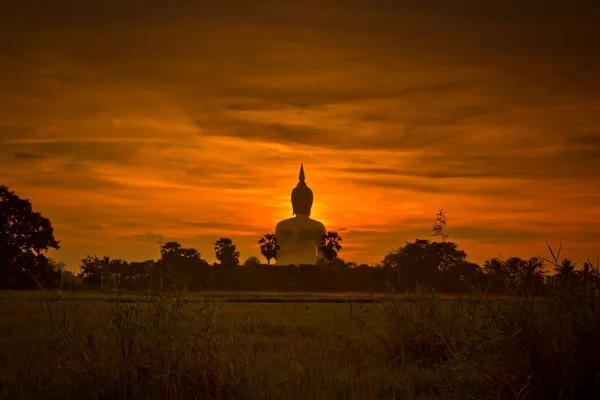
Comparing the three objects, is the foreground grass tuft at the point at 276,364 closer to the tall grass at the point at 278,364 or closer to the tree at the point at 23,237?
the tall grass at the point at 278,364

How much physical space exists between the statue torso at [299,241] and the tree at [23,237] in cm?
5055

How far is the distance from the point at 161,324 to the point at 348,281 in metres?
46.4

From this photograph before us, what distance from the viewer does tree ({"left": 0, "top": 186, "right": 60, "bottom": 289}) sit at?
3603 cm

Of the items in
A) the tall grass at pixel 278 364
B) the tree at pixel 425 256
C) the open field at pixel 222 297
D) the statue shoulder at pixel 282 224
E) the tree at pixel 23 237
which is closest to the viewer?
the tall grass at pixel 278 364

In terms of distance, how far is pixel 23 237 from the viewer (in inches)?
1487

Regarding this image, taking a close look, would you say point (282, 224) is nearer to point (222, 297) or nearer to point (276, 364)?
point (222, 297)

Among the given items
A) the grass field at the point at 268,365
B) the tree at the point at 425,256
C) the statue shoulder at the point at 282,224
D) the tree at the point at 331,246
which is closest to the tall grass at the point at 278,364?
the grass field at the point at 268,365

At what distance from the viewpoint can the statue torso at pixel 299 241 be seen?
286ft

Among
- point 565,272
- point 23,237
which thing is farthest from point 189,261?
point 565,272

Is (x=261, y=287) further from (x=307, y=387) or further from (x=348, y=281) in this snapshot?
(x=307, y=387)

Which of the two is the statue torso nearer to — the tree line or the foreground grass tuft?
the tree line

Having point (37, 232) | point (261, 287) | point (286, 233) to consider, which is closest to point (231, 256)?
point (261, 287)

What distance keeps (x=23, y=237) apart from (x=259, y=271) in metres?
22.2

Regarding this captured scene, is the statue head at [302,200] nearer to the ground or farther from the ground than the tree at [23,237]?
farther from the ground
